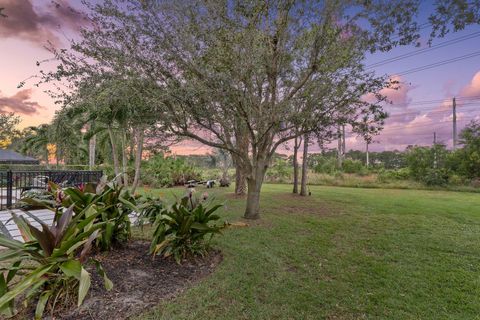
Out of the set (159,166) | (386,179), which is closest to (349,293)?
(159,166)

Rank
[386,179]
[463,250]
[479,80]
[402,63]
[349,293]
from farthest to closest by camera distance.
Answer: [386,179], [402,63], [479,80], [463,250], [349,293]

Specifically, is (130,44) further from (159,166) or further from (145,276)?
(159,166)

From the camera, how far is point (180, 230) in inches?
135

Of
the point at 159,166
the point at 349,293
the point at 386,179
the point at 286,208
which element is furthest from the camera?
the point at 386,179

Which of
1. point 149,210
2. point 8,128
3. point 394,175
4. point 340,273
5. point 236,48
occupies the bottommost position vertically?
point 340,273

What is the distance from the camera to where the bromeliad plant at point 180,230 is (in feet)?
11.1

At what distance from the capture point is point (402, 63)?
29.0 feet

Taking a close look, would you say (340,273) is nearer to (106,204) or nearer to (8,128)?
(106,204)

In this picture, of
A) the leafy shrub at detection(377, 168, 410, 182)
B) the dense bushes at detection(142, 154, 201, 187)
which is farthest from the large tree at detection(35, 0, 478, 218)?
the leafy shrub at detection(377, 168, 410, 182)

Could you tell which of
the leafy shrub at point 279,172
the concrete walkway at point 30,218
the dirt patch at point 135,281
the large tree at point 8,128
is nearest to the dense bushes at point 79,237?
the dirt patch at point 135,281

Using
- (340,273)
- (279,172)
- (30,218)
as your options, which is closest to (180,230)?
(340,273)

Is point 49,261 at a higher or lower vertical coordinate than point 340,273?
higher

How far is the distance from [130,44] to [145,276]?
14.7 feet

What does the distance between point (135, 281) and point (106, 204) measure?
1.13 metres
